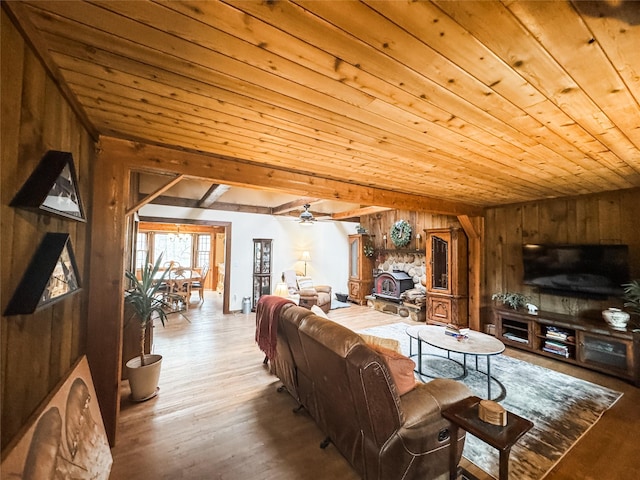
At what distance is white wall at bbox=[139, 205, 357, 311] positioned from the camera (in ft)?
19.6

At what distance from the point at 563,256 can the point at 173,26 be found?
5.10 m

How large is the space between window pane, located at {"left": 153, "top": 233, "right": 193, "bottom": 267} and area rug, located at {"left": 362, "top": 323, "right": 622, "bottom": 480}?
27.4 feet

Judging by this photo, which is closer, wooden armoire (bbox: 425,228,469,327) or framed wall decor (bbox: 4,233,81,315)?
framed wall decor (bbox: 4,233,81,315)

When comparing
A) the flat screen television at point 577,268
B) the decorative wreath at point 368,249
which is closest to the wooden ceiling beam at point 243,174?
the flat screen television at point 577,268

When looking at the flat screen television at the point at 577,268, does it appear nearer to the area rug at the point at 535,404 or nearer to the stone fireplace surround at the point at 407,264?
the area rug at the point at 535,404

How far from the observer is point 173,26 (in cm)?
97

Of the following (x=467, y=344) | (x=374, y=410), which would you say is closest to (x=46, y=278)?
(x=374, y=410)

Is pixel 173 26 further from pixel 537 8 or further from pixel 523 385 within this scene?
pixel 523 385

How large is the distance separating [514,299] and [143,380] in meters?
5.10

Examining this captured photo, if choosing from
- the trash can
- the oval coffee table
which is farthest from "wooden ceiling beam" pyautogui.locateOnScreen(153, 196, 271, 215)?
the oval coffee table

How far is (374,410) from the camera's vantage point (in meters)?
1.51

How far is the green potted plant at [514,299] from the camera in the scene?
163 inches

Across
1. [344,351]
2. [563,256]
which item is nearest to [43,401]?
[344,351]

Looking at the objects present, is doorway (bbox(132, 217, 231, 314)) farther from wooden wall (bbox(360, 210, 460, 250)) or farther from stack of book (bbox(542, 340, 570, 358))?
stack of book (bbox(542, 340, 570, 358))
